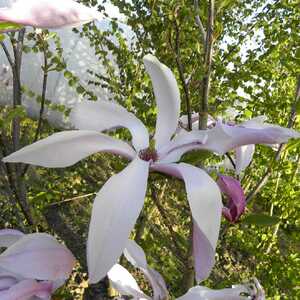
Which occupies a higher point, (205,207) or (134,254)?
(205,207)

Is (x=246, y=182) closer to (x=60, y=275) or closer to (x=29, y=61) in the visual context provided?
(x=60, y=275)

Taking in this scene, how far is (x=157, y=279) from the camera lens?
1.78 ft

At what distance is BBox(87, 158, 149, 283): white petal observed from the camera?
13.5 inches

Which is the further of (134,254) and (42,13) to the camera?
(134,254)

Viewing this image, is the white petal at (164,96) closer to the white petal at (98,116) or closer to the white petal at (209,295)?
the white petal at (98,116)

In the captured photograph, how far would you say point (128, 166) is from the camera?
41 centimetres

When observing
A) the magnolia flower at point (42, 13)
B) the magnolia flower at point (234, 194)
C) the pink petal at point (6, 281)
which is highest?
the magnolia flower at point (42, 13)

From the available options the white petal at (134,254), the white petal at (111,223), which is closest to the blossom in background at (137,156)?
the white petal at (111,223)

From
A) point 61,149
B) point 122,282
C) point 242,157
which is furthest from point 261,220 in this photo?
point 61,149

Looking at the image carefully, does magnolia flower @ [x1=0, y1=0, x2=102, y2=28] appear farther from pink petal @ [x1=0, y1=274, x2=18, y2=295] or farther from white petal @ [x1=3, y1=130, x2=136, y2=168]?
pink petal @ [x1=0, y1=274, x2=18, y2=295]

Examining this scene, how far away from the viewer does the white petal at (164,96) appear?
451 mm

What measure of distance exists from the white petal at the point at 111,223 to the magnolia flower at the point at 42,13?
5.2 inches

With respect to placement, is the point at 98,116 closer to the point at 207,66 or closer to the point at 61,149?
the point at 61,149

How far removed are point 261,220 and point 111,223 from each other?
0.89 feet
